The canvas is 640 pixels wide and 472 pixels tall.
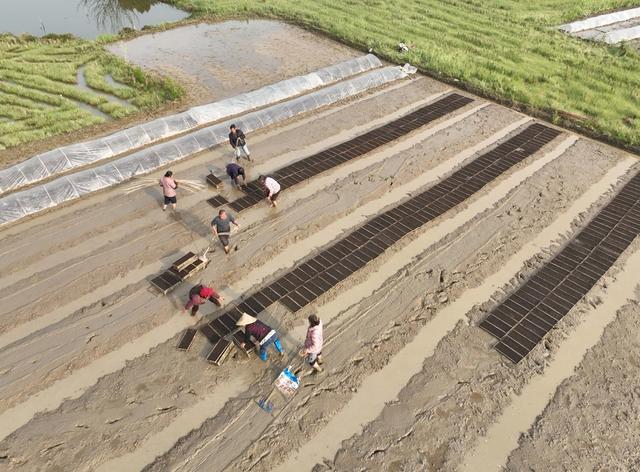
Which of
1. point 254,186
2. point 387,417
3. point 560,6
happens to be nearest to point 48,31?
point 254,186

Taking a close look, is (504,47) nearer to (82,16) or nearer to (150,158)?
(150,158)

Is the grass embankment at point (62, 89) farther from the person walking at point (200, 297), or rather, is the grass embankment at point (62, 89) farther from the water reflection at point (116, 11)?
the person walking at point (200, 297)

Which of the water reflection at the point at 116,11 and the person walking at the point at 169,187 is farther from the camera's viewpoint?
the water reflection at the point at 116,11

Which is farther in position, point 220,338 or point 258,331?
point 220,338

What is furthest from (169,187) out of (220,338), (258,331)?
(258,331)

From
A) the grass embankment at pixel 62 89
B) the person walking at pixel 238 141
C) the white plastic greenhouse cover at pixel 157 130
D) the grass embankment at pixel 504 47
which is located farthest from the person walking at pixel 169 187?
the grass embankment at pixel 504 47

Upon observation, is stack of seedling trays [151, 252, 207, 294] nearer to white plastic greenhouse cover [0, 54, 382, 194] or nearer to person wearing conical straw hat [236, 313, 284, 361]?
person wearing conical straw hat [236, 313, 284, 361]

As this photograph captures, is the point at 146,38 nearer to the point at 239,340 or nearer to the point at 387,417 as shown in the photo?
the point at 239,340
